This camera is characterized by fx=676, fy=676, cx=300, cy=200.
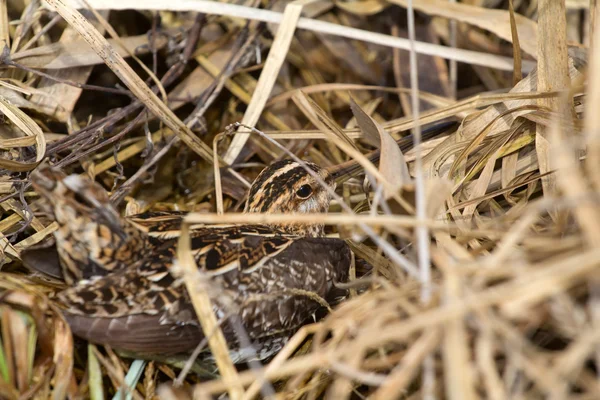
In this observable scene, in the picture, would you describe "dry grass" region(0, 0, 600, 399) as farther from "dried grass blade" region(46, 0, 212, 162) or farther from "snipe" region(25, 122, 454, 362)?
"snipe" region(25, 122, 454, 362)

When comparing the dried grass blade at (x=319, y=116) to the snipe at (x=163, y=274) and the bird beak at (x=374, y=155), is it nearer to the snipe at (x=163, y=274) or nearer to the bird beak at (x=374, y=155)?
the bird beak at (x=374, y=155)

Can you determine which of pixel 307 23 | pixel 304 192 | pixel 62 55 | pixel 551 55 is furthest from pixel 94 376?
pixel 551 55

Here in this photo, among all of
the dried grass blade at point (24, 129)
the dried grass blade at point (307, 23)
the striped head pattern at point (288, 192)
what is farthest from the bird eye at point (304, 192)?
the dried grass blade at point (24, 129)

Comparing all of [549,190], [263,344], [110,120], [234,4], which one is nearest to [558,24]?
[549,190]

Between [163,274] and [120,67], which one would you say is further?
[120,67]

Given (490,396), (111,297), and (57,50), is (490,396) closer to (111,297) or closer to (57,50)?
(111,297)

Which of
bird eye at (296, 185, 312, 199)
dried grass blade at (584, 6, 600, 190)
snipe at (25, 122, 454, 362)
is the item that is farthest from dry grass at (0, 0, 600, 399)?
bird eye at (296, 185, 312, 199)

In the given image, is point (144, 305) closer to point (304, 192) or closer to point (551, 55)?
point (304, 192)
